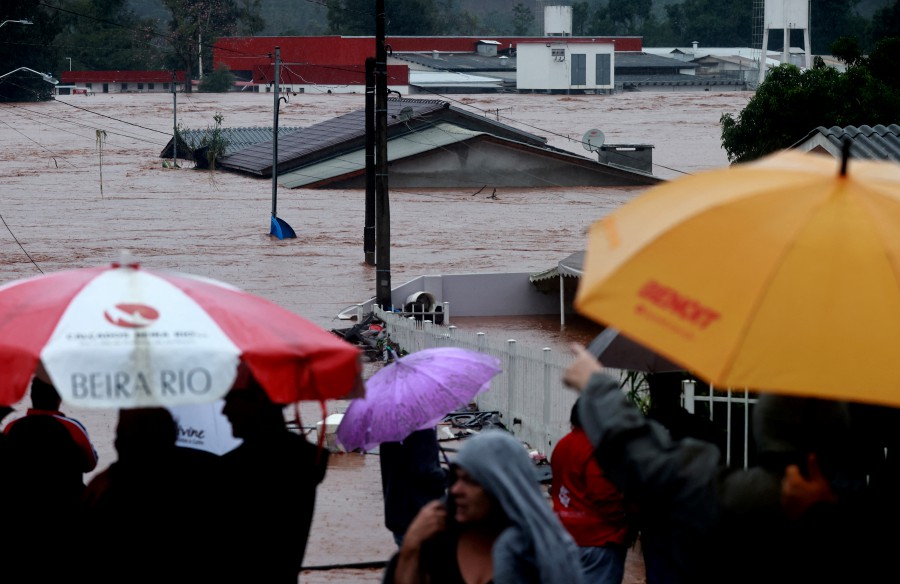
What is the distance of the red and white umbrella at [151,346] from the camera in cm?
366

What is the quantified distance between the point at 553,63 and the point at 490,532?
90.3 metres

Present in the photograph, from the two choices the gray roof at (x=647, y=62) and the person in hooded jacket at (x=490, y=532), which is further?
the gray roof at (x=647, y=62)

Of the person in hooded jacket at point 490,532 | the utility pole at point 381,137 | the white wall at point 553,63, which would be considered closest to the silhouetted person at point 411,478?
the person in hooded jacket at point 490,532

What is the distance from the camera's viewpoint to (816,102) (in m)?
32.0

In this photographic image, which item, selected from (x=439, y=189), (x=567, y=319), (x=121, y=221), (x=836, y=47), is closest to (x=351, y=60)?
(x=439, y=189)

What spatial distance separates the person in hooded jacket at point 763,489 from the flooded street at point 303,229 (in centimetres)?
120

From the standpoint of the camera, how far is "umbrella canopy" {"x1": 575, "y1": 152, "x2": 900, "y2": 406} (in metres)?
2.96

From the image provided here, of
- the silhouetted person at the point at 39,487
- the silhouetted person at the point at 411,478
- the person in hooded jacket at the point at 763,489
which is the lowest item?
the silhouetted person at the point at 411,478

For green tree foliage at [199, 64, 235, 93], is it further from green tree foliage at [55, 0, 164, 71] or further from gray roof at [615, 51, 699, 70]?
gray roof at [615, 51, 699, 70]

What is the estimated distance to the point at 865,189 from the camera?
3.28 meters

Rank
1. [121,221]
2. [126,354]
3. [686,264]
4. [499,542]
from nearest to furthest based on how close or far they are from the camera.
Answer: [686,264], [499,542], [126,354], [121,221]

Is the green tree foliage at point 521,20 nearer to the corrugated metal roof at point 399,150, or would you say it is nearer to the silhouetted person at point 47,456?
the corrugated metal roof at point 399,150

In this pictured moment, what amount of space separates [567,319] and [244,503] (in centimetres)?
1857

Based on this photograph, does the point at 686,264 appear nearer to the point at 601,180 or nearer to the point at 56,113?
the point at 601,180
